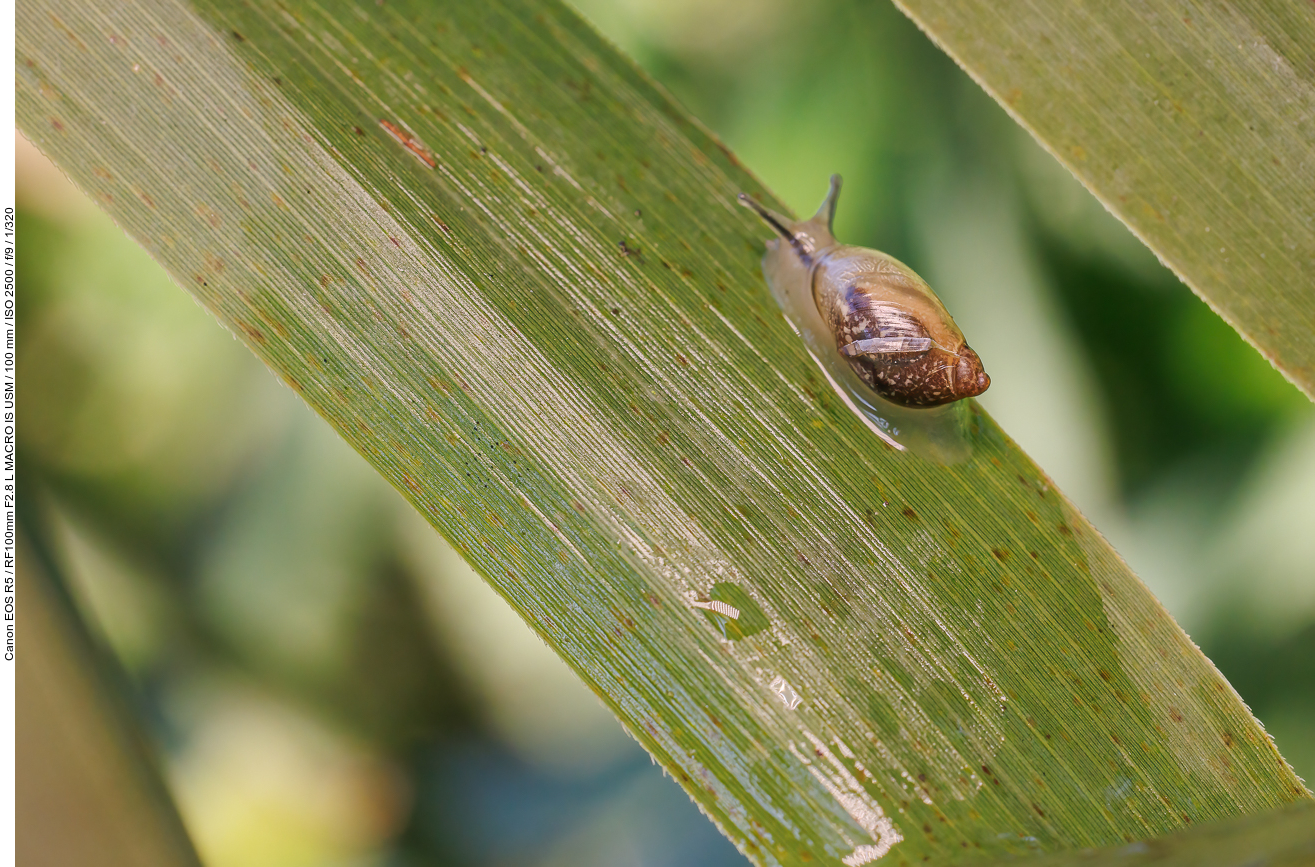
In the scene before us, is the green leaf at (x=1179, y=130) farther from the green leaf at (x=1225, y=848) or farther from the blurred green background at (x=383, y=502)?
the green leaf at (x=1225, y=848)

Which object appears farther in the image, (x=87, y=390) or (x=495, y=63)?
(x=87, y=390)

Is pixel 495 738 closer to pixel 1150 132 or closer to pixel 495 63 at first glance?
pixel 495 63

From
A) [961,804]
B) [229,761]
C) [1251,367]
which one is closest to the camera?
[961,804]

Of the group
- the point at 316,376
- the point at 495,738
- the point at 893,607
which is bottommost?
the point at 495,738

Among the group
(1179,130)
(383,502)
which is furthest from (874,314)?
(383,502)

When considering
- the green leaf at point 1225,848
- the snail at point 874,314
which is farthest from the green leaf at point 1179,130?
the green leaf at point 1225,848

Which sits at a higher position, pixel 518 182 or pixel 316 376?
pixel 518 182

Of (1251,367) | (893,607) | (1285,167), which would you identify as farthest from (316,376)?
(1251,367)

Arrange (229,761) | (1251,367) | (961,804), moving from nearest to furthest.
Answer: (961,804) → (1251,367) → (229,761)
